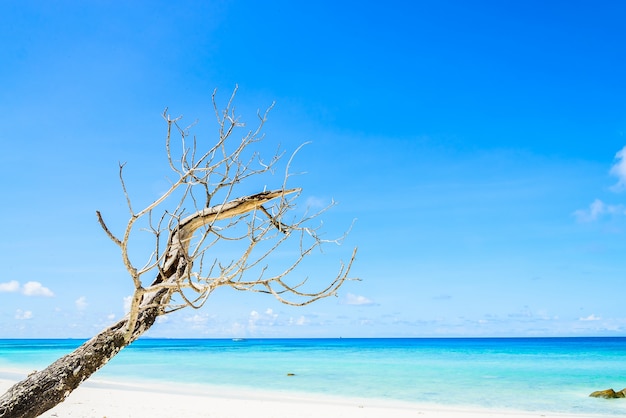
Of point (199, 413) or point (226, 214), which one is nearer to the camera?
point (226, 214)

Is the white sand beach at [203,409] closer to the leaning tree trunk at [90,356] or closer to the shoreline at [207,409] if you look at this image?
the shoreline at [207,409]

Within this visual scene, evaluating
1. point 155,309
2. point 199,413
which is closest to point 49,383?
point 155,309

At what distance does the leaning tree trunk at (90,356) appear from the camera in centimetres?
351

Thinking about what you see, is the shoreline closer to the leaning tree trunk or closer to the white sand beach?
the white sand beach

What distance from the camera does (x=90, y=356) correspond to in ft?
12.2

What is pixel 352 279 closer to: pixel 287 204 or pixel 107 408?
pixel 287 204

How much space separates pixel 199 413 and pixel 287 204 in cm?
688

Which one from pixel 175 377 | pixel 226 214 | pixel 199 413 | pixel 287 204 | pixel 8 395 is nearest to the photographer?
pixel 8 395

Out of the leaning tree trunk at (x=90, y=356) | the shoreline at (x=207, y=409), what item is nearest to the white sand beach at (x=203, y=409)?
the shoreline at (x=207, y=409)

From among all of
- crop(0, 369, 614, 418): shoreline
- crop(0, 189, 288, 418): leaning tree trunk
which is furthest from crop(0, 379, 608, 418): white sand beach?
crop(0, 189, 288, 418): leaning tree trunk

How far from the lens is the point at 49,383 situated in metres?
3.58

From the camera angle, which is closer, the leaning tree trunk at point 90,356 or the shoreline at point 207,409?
the leaning tree trunk at point 90,356

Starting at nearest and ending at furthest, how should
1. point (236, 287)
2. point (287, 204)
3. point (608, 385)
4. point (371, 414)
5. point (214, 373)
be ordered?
point (236, 287) → point (287, 204) → point (371, 414) → point (608, 385) → point (214, 373)

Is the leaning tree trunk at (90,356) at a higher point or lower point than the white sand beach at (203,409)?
higher
